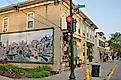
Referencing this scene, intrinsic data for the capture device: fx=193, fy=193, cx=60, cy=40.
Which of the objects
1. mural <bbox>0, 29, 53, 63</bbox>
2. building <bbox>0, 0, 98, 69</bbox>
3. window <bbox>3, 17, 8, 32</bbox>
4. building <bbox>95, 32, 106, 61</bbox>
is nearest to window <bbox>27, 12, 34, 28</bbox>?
building <bbox>0, 0, 98, 69</bbox>

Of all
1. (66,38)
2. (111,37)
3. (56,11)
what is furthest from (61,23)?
(111,37)

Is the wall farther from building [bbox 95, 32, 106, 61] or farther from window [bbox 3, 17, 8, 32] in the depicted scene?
building [bbox 95, 32, 106, 61]

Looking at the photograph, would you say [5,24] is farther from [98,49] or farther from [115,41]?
[115,41]

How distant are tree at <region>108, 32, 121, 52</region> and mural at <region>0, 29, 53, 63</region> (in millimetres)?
60113

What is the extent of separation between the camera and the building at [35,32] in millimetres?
17969

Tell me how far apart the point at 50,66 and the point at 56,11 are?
5.16m

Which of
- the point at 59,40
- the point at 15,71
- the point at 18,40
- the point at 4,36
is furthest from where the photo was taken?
the point at 4,36

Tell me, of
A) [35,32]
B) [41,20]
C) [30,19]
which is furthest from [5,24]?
[41,20]

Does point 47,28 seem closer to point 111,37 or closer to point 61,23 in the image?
point 61,23

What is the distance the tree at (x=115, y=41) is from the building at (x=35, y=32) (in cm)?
5629

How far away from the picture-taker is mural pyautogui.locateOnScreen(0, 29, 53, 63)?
18297 millimetres

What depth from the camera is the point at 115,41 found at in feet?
261

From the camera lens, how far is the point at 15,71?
48.8 feet

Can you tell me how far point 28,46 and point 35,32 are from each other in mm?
1690
